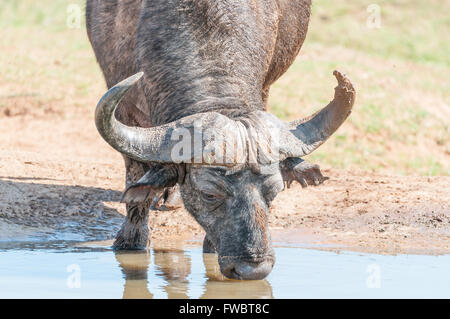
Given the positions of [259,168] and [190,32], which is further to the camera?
[190,32]

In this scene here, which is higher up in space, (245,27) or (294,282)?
(245,27)

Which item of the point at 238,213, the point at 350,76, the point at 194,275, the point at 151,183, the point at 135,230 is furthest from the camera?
the point at 350,76

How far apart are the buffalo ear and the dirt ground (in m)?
2.35

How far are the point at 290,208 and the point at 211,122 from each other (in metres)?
4.09

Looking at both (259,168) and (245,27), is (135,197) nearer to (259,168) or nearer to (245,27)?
(259,168)

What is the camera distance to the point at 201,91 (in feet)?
22.4

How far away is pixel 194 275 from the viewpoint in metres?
7.05

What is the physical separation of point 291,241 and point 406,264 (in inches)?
61.3

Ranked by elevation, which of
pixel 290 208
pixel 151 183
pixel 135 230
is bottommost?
pixel 135 230

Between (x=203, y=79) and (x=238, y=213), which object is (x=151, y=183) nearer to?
(x=238, y=213)

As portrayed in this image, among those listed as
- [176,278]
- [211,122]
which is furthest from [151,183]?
[176,278]

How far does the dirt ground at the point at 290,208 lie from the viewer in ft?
28.8
